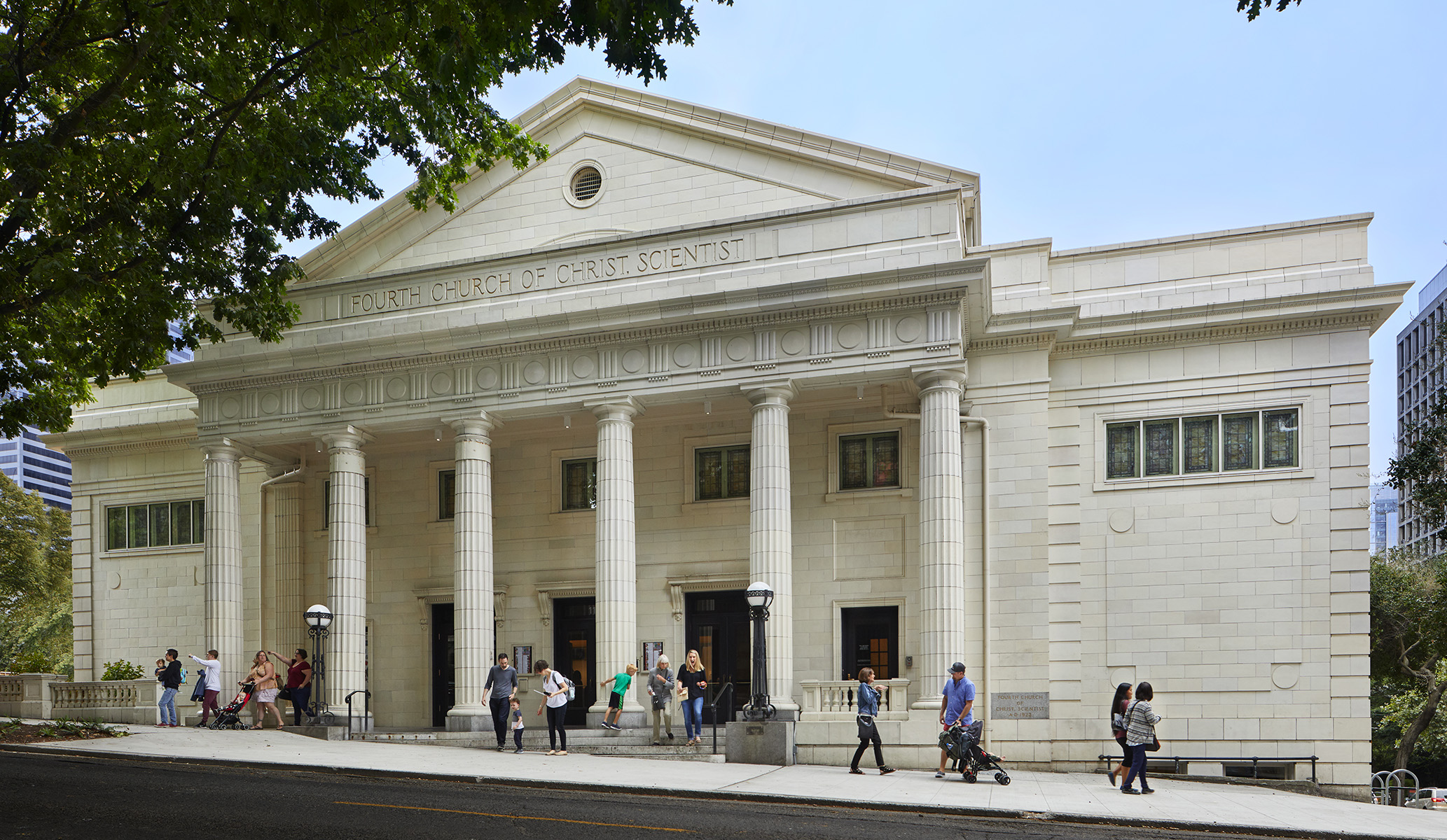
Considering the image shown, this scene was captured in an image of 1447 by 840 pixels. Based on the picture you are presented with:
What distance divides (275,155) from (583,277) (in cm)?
912

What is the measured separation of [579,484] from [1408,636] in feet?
94.6

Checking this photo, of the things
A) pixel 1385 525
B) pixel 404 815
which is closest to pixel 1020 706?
pixel 404 815

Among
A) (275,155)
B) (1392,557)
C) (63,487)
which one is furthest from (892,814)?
(63,487)

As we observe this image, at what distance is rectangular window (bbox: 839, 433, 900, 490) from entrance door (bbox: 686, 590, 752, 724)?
3549 millimetres

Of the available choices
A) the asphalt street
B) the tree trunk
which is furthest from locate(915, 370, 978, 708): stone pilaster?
the tree trunk

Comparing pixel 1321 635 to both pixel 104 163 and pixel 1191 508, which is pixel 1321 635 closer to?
pixel 1191 508

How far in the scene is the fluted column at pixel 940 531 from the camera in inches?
824

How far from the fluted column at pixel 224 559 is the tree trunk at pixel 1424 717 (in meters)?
34.0

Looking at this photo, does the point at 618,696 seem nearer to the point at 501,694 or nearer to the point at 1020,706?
the point at 501,694

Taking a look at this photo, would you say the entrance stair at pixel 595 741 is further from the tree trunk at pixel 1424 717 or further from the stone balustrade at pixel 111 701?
Answer: the tree trunk at pixel 1424 717

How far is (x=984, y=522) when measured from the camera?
76.3ft

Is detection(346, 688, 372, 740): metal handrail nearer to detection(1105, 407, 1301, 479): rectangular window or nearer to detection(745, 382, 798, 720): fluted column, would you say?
detection(745, 382, 798, 720): fluted column

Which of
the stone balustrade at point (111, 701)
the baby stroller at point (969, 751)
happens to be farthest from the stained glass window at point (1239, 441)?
the stone balustrade at point (111, 701)

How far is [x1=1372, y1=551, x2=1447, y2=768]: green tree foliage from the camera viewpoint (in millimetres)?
35531
